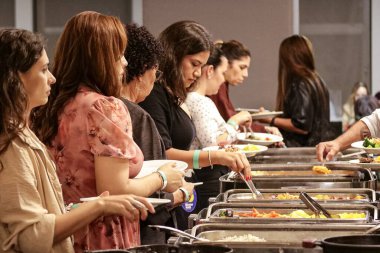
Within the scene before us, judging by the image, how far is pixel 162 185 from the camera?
2.54 m

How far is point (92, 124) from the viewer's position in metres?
2.34

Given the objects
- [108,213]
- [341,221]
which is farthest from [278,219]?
[108,213]

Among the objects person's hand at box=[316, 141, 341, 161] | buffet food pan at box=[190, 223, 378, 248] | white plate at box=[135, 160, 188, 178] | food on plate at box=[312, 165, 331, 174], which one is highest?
white plate at box=[135, 160, 188, 178]

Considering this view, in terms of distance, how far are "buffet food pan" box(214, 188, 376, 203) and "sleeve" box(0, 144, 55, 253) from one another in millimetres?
1236

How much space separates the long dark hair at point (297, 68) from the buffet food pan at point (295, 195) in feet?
7.64

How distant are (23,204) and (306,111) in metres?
3.82

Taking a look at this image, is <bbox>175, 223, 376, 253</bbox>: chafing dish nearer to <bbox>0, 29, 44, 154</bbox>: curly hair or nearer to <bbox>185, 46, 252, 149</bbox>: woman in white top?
<bbox>0, 29, 44, 154</bbox>: curly hair

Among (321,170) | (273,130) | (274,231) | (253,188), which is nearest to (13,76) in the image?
(274,231)

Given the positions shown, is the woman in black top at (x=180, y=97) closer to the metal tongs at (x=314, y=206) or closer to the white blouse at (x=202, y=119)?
the metal tongs at (x=314, y=206)

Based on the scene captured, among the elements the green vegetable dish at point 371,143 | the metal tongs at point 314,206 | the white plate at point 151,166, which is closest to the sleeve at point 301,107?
the green vegetable dish at point 371,143

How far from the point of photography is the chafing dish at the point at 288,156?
454cm

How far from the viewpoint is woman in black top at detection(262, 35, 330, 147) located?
222 inches

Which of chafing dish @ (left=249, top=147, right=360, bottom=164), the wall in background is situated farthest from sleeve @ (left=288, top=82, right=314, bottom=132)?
the wall in background

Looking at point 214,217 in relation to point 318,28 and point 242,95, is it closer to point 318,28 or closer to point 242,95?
point 242,95
